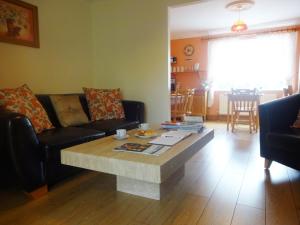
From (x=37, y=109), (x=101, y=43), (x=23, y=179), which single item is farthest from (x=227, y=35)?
(x=23, y=179)

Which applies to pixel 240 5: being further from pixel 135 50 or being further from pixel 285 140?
Answer: pixel 285 140

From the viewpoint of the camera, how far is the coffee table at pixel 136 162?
1261 millimetres

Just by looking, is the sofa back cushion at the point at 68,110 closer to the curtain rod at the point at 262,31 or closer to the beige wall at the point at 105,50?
the beige wall at the point at 105,50

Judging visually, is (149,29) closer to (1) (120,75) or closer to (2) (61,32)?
(1) (120,75)

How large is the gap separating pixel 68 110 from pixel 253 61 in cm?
436

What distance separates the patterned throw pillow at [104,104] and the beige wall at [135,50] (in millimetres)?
492

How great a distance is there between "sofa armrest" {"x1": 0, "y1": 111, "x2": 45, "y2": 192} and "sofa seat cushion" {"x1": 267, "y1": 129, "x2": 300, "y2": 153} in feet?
6.46

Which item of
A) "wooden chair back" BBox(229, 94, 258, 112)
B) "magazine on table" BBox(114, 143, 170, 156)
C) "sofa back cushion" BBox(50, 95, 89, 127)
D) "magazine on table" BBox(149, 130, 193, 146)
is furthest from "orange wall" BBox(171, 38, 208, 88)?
"magazine on table" BBox(114, 143, 170, 156)

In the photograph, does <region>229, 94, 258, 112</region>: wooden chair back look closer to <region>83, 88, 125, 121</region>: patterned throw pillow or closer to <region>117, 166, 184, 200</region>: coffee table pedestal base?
<region>83, 88, 125, 121</region>: patterned throw pillow

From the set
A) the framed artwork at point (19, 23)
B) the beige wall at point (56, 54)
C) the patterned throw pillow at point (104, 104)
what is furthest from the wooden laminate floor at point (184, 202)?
the framed artwork at point (19, 23)

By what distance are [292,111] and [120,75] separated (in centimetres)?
236

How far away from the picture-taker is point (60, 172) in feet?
6.20

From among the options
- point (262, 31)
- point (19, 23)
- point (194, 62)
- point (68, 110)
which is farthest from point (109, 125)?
point (262, 31)

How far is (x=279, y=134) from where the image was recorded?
2031 millimetres
